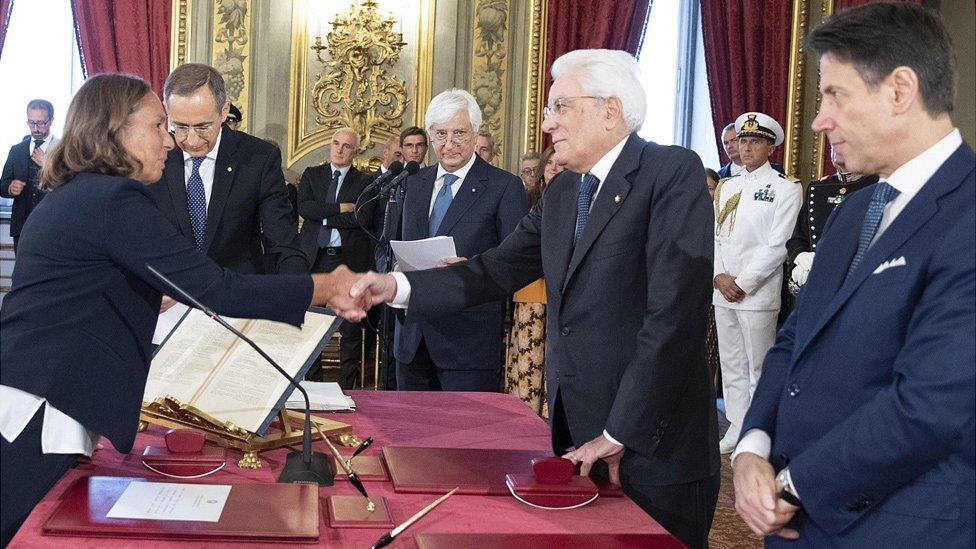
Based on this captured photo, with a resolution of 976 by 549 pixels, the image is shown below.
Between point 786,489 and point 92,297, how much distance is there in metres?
1.29

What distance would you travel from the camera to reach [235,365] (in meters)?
2.39

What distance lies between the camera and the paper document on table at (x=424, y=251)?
3.72m

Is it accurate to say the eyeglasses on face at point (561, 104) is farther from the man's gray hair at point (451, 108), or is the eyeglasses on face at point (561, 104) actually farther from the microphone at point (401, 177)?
the microphone at point (401, 177)

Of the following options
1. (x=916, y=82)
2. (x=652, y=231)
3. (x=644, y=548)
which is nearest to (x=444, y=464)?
(x=644, y=548)

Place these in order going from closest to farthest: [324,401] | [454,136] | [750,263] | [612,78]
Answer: [612,78]
[324,401]
[454,136]
[750,263]

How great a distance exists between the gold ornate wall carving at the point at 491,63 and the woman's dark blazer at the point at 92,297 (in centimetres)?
613

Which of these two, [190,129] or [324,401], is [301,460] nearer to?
[324,401]

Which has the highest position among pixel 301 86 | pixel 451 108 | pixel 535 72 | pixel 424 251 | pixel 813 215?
pixel 535 72

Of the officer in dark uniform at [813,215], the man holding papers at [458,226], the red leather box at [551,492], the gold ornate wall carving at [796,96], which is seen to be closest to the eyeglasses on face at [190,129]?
the man holding papers at [458,226]

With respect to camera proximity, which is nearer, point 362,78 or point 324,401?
point 324,401

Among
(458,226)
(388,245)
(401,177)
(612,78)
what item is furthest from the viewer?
(388,245)

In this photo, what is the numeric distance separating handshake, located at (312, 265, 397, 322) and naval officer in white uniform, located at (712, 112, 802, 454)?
10.9 feet

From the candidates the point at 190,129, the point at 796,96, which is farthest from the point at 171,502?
the point at 796,96

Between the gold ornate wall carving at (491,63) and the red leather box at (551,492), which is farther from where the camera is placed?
the gold ornate wall carving at (491,63)
